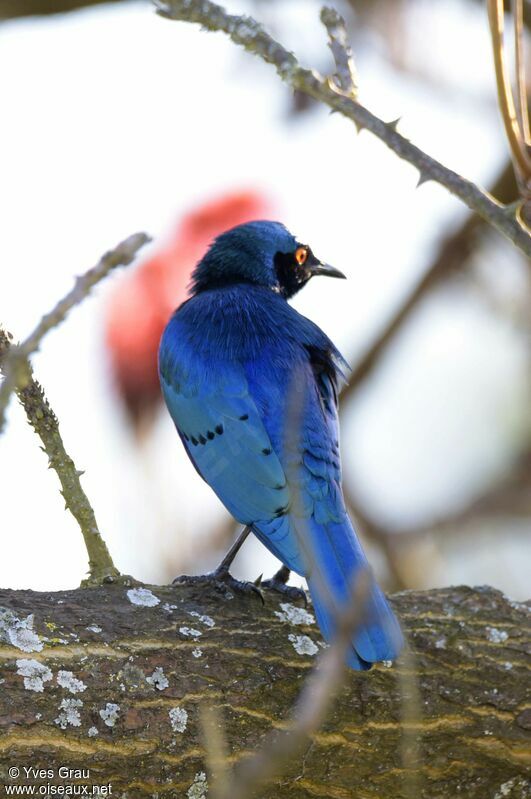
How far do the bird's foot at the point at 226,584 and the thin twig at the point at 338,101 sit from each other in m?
1.54

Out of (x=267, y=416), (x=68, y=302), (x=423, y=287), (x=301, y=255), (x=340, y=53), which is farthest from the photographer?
(x=423, y=287)

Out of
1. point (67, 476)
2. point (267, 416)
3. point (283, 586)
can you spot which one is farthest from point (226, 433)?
point (67, 476)

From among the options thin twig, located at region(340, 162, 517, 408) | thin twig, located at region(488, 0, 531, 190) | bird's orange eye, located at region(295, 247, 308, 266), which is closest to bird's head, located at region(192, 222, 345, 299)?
bird's orange eye, located at region(295, 247, 308, 266)

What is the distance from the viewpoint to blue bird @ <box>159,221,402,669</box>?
3.20 meters

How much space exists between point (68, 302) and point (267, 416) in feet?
6.88

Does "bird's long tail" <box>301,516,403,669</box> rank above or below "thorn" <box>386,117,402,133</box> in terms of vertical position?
below

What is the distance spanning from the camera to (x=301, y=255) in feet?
15.6

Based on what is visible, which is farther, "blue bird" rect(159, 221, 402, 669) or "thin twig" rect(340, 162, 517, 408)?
"thin twig" rect(340, 162, 517, 408)

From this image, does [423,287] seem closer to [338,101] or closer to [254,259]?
[254,259]

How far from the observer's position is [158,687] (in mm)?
2885

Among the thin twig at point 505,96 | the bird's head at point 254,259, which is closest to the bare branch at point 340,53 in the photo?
the thin twig at point 505,96

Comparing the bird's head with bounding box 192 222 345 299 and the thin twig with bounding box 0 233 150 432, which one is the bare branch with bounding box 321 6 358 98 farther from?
the bird's head with bounding box 192 222 345 299

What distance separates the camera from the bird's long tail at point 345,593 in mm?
2926

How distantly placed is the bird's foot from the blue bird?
21 millimetres
